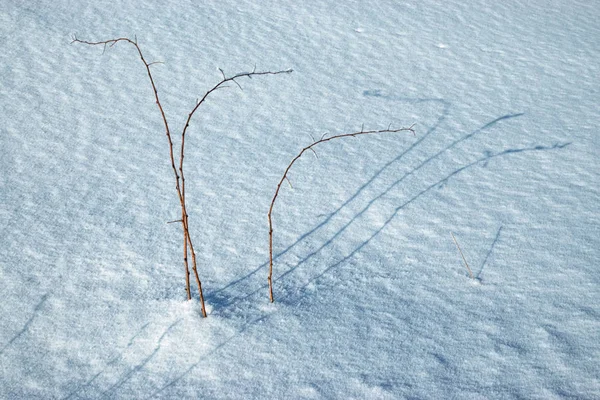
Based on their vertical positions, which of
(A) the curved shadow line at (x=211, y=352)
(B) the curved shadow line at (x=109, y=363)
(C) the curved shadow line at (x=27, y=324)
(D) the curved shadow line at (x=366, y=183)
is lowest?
(C) the curved shadow line at (x=27, y=324)

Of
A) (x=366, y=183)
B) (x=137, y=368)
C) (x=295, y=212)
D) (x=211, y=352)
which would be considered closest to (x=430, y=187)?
(x=366, y=183)

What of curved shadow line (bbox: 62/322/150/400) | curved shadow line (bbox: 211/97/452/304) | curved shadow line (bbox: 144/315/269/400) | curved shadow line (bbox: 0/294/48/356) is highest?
curved shadow line (bbox: 211/97/452/304)

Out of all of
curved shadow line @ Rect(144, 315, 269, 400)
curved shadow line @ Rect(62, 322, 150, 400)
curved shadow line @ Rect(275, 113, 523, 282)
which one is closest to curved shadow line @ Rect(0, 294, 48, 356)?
curved shadow line @ Rect(62, 322, 150, 400)

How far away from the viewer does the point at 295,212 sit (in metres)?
2.61

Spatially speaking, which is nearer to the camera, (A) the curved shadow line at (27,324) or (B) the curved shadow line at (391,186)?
(A) the curved shadow line at (27,324)

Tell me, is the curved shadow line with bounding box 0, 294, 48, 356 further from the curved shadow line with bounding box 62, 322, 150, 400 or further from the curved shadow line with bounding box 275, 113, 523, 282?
the curved shadow line with bounding box 275, 113, 523, 282

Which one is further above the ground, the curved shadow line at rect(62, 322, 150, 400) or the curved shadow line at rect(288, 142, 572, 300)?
the curved shadow line at rect(288, 142, 572, 300)

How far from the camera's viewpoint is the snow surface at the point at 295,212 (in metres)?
1.80

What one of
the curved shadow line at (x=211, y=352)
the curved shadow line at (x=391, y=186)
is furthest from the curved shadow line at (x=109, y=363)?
the curved shadow line at (x=391, y=186)

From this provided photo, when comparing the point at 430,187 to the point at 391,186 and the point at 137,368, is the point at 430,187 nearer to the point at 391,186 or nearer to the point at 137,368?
the point at 391,186

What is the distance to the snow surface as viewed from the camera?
70.7 inches

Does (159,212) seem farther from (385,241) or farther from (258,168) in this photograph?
(385,241)

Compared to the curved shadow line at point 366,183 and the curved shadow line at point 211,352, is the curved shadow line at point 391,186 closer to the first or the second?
the curved shadow line at point 366,183

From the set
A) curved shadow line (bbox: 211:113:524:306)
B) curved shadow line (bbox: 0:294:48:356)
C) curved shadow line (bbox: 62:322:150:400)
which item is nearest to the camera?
curved shadow line (bbox: 62:322:150:400)
